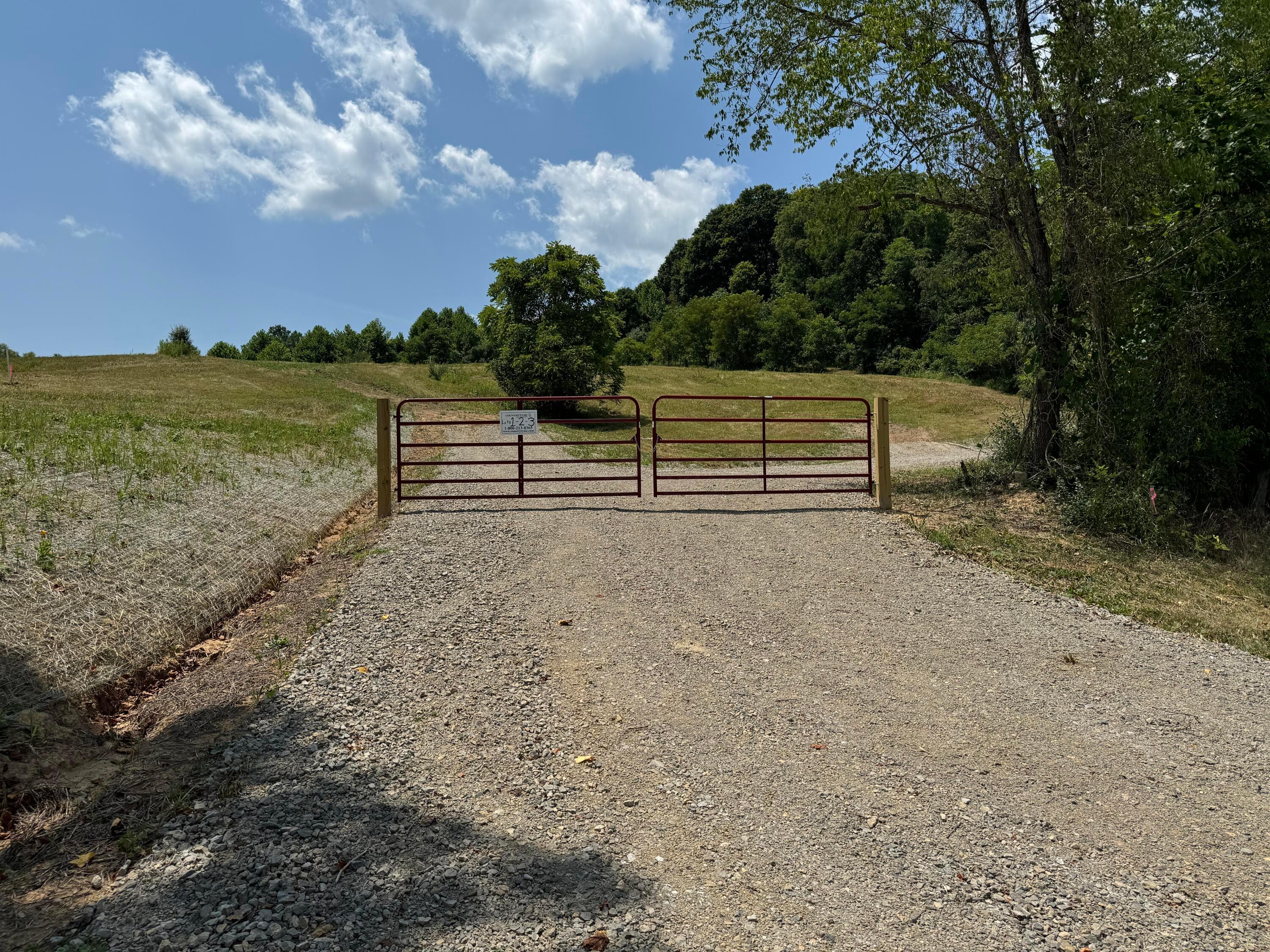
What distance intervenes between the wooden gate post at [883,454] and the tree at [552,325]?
1433 centimetres

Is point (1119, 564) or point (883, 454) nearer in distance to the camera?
point (1119, 564)

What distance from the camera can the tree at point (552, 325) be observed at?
81.0ft

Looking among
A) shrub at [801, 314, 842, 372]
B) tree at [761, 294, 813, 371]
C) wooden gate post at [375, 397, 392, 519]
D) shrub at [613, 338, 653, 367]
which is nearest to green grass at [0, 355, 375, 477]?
wooden gate post at [375, 397, 392, 519]

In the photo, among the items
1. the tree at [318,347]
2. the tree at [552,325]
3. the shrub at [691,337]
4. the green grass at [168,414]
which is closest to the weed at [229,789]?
the green grass at [168,414]

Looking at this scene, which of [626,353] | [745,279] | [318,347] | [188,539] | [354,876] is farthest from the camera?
[318,347]

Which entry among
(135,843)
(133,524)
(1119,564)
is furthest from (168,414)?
(1119,564)

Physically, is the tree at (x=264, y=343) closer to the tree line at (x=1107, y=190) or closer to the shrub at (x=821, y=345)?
the shrub at (x=821, y=345)

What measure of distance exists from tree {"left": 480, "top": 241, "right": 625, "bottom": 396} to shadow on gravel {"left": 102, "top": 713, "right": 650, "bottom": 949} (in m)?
21.0

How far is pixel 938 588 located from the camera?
8016 millimetres

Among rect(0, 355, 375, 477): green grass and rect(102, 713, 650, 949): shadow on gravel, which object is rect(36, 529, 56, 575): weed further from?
rect(102, 713, 650, 949): shadow on gravel

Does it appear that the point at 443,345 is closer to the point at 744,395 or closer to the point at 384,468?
the point at 744,395

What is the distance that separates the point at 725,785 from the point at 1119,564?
294 inches

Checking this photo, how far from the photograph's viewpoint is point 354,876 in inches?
133

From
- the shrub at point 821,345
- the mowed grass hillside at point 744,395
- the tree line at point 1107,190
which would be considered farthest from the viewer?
the shrub at point 821,345
